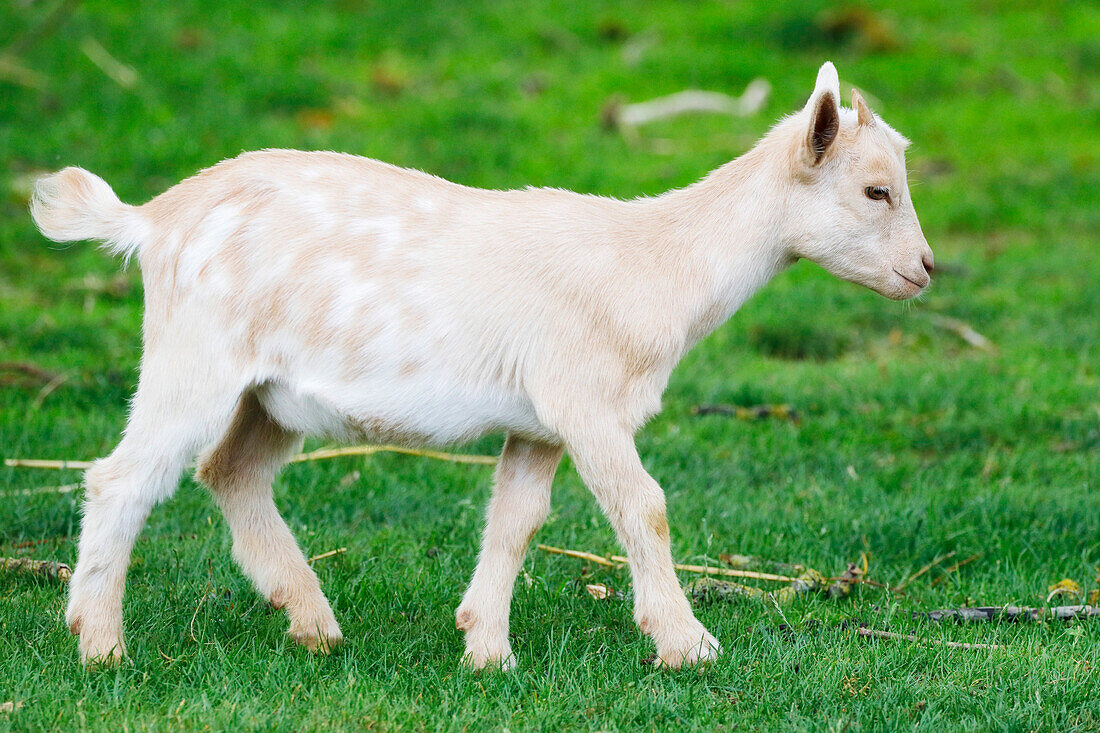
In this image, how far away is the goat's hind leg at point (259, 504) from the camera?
4.40m

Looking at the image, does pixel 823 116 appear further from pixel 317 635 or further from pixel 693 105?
pixel 693 105

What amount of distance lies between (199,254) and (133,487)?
30.5 inches

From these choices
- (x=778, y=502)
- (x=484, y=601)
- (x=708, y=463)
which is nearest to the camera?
(x=484, y=601)

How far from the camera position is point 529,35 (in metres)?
13.2

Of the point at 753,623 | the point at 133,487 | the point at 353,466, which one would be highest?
the point at 133,487

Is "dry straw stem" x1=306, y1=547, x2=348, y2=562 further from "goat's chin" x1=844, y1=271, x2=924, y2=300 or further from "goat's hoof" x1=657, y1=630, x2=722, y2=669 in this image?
"goat's chin" x1=844, y1=271, x2=924, y2=300

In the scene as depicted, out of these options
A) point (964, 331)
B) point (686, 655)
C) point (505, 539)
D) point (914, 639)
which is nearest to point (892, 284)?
point (914, 639)

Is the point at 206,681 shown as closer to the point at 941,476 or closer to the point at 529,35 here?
the point at 941,476

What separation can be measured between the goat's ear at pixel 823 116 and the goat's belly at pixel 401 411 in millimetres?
1236

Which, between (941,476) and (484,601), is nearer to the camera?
(484,601)

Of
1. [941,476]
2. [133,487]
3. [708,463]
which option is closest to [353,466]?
[708,463]

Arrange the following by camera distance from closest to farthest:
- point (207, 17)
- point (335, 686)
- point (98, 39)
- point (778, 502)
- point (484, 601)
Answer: point (335, 686), point (484, 601), point (778, 502), point (98, 39), point (207, 17)

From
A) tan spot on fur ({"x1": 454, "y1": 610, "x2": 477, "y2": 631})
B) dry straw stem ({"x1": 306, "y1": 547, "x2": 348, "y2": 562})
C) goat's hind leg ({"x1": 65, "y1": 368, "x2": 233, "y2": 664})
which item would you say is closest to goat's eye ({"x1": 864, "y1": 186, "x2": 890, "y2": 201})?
tan spot on fur ({"x1": 454, "y1": 610, "x2": 477, "y2": 631})

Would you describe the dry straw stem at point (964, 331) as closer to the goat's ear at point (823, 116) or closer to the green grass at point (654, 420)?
the green grass at point (654, 420)
